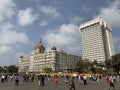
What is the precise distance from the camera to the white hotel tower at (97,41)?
136625 mm

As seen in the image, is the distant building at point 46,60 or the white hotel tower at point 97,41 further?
the white hotel tower at point 97,41

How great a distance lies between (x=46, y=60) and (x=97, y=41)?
42720 mm

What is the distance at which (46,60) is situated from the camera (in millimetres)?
130625

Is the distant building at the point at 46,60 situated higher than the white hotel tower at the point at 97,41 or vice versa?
the white hotel tower at the point at 97,41

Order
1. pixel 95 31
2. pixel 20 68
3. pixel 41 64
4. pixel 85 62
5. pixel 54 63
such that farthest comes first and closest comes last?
pixel 20 68, pixel 95 31, pixel 41 64, pixel 54 63, pixel 85 62

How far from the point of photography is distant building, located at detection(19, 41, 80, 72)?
413ft

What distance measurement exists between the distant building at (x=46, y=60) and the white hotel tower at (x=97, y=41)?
1286 cm

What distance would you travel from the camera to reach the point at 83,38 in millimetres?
152125

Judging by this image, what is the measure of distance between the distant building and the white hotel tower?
1286 centimetres

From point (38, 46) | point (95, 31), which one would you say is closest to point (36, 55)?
point (38, 46)

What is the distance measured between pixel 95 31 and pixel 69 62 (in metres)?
32.9

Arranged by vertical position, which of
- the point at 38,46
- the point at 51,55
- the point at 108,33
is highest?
the point at 108,33

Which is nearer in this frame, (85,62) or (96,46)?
(85,62)

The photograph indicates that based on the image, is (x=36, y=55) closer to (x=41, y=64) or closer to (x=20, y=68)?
(x=41, y=64)
